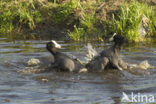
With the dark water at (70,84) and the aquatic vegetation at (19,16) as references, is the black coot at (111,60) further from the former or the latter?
the aquatic vegetation at (19,16)

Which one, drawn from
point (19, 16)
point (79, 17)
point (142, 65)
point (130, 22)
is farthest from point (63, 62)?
point (19, 16)

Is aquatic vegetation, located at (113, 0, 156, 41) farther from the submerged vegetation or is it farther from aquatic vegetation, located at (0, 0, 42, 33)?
aquatic vegetation, located at (0, 0, 42, 33)

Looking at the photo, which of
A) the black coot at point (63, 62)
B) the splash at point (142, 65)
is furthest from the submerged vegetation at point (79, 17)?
the black coot at point (63, 62)

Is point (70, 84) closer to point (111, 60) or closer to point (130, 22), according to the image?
point (111, 60)

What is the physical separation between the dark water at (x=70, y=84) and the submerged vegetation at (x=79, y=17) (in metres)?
1.88

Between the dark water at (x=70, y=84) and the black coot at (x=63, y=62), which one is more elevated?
the black coot at (x=63, y=62)

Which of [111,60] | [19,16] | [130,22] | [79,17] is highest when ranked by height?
[19,16]

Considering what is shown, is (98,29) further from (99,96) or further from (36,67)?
(99,96)

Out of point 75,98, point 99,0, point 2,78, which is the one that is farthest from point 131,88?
point 99,0

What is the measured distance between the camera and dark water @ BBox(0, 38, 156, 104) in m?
6.99

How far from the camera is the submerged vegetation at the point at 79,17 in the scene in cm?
1302

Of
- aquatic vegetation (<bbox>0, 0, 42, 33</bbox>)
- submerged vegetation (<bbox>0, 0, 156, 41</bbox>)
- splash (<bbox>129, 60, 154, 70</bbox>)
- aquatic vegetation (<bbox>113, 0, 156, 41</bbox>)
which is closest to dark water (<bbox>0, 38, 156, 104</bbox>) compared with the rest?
splash (<bbox>129, 60, 154, 70</bbox>)

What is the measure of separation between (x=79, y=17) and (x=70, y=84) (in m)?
6.39

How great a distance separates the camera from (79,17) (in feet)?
46.5
